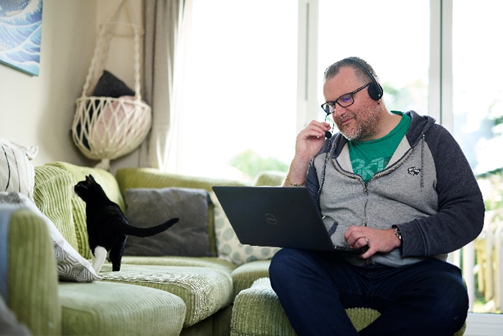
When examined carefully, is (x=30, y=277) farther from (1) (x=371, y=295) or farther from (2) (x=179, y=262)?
(2) (x=179, y=262)

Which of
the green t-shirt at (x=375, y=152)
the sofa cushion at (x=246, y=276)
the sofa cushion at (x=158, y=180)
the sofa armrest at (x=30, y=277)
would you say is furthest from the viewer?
the sofa cushion at (x=158, y=180)

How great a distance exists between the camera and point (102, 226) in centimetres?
195

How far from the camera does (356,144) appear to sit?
1997mm

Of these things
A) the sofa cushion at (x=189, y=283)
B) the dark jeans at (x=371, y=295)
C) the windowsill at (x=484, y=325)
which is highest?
the dark jeans at (x=371, y=295)

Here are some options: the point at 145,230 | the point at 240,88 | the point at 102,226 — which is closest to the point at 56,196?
the point at 102,226

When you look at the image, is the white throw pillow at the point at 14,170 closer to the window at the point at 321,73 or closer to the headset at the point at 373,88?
the headset at the point at 373,88

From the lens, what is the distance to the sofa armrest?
1.12 m

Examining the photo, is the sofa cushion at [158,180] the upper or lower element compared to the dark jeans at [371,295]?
upper

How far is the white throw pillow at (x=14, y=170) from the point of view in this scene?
1.75 metres

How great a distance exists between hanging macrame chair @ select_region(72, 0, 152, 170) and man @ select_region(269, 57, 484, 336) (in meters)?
1.52

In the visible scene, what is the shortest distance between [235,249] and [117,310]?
4.99 ft

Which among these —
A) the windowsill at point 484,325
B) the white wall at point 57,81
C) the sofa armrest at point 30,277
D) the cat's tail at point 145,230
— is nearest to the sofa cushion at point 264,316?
the cat's tail at point 145,230

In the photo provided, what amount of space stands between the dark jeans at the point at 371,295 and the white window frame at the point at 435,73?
1805 millimetres

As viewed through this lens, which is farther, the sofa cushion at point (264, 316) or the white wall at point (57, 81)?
the white wall at point (57, 81)
